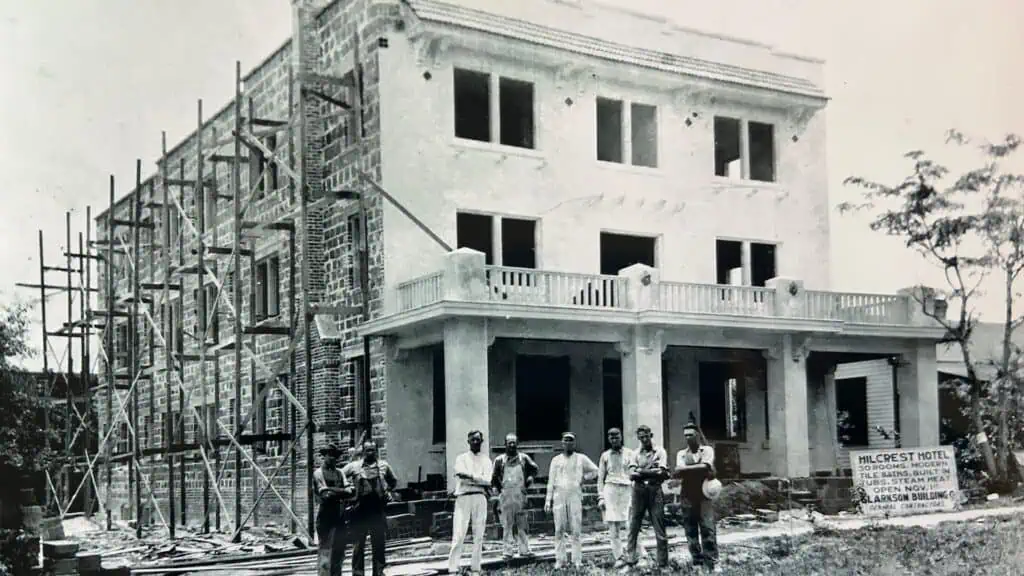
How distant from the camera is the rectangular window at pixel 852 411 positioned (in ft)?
99.2

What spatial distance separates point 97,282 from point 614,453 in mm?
17313

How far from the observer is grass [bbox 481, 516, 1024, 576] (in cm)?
1466

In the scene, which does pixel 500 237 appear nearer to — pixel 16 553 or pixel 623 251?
pixel 623 251

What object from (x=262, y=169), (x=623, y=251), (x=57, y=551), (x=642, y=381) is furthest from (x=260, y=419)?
(x=57, y=551)

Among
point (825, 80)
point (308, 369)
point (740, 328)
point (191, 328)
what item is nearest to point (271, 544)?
point (308, 369)

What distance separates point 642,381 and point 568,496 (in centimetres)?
705

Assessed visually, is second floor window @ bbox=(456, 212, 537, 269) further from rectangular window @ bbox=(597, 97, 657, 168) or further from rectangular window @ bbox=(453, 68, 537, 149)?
rectangular window @ bbox=(597, 97, 657, 168)

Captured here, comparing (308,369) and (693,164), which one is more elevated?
(693,164)

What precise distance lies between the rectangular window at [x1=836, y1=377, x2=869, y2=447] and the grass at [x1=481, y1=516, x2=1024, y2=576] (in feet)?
40.3

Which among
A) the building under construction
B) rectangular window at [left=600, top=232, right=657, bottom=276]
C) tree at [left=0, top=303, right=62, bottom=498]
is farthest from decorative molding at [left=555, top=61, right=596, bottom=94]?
tree at [left=0, top=303, right=62, bottom=498]

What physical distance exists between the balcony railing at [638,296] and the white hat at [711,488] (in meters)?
7.34

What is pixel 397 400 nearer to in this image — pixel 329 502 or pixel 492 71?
pixel 492 71

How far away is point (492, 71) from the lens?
24.5 metres

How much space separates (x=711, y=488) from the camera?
569 inches
